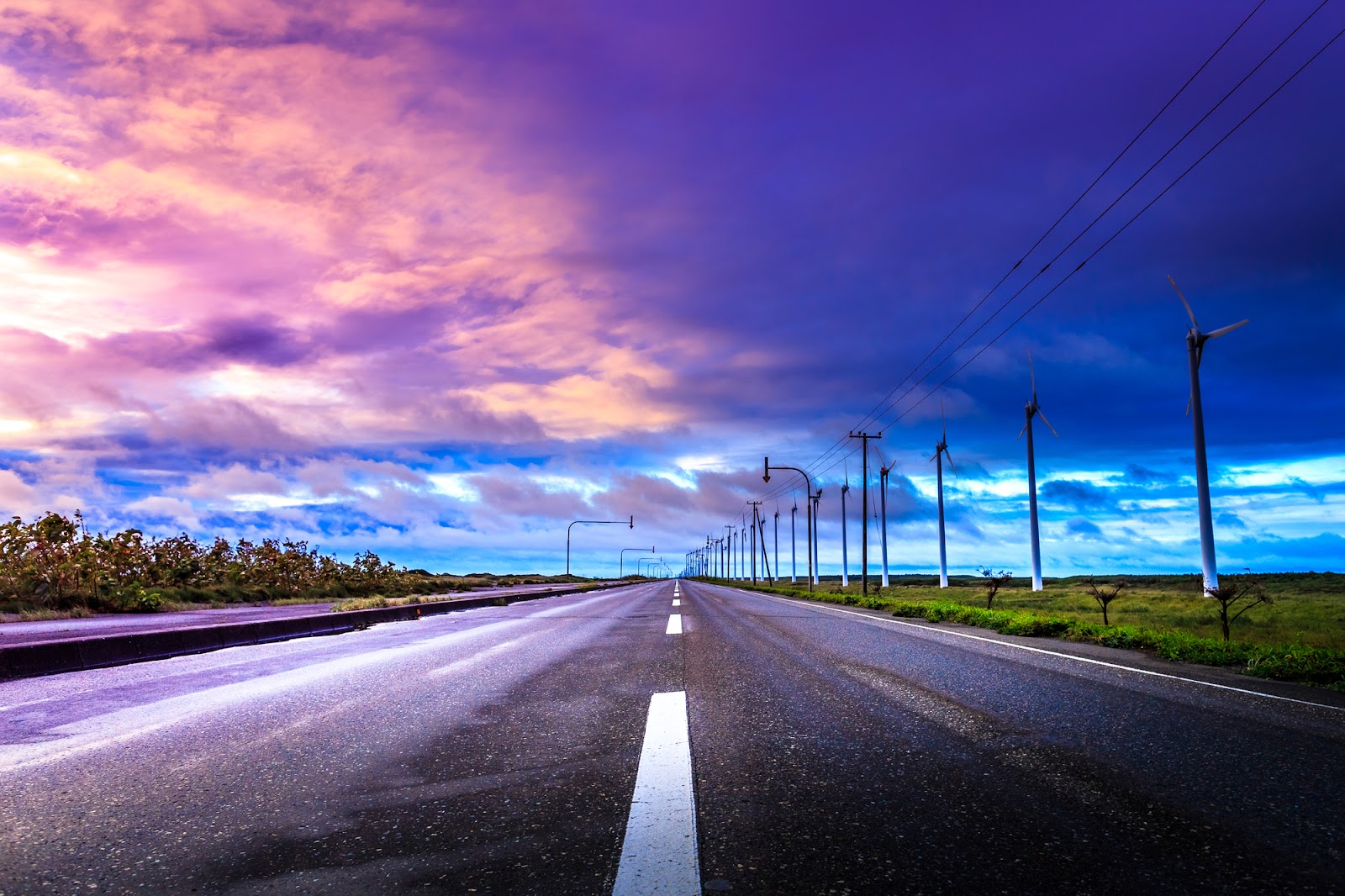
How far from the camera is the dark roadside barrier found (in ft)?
28.8

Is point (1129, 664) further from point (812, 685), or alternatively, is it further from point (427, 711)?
point (427, 711)

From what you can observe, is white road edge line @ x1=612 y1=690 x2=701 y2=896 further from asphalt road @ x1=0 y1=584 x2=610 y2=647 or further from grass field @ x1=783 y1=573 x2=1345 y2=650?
grass field @ x1=783 y1=573 x2=1345 y2=650

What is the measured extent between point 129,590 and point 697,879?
25.3m

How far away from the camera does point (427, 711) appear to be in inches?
232

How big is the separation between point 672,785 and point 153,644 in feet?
33.4

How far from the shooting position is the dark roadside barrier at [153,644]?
879 cm

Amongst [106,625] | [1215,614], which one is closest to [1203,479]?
[1215,614]

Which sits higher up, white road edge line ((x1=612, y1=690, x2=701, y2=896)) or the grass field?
white road edge line ((x1=612, y1=690, x2=701, y2=896))

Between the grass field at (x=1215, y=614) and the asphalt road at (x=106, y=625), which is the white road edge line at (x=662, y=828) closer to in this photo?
the asphalt road at (x=106, y=625)

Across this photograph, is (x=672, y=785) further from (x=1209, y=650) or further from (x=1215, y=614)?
(x=1215, y=614)

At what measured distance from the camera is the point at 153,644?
10.7 m

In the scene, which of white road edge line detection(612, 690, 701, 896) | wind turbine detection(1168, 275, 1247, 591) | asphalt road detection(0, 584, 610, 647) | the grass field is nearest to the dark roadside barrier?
asphalt road detection(0, 584, 610, 647)

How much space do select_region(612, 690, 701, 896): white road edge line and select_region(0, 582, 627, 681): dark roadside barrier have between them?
827 cm

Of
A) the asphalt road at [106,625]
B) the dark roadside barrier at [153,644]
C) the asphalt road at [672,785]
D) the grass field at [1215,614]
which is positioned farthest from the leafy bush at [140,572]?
the grass field at [1215,614]
